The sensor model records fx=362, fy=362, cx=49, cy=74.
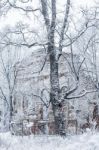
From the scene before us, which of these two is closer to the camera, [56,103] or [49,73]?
[56,103]

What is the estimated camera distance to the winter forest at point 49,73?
1641 cm

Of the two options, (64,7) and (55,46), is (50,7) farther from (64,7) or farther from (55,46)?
(55,46)

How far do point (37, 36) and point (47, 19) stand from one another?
0.89 m

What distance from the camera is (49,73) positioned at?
35.2 m

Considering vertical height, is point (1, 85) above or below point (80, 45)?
below

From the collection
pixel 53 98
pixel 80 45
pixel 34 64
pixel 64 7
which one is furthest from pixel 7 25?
pixel 34 64

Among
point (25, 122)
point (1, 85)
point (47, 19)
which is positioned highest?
point (47, 19)

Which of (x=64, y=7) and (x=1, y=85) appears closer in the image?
(x=64, y=7)

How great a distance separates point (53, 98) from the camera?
1617 cm

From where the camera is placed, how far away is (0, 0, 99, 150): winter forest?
53.8 ft

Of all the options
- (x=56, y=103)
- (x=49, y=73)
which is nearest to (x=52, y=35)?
(x=56, y=103)

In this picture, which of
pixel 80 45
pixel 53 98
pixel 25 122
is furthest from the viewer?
pixel 25 122

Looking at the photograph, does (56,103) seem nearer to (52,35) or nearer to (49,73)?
(52,35)

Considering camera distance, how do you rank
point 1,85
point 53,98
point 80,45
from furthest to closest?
point 1,85, point 80,45, point 53,98
